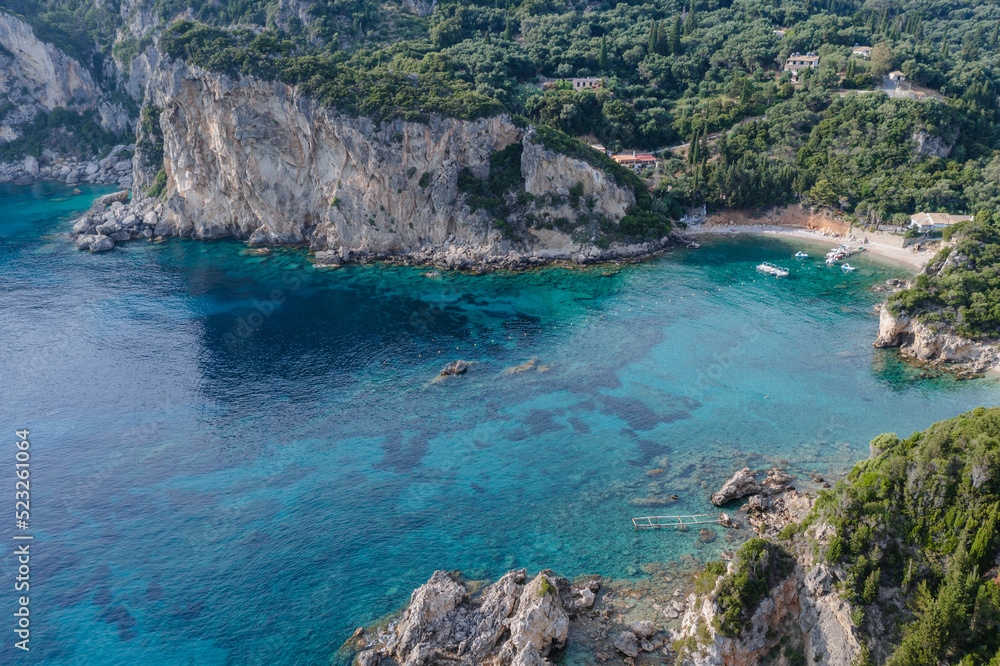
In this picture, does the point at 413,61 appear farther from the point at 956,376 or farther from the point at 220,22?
the point at 956,376

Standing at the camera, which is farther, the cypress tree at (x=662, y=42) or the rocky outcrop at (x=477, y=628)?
the cypress tree at (x=662, y=42)

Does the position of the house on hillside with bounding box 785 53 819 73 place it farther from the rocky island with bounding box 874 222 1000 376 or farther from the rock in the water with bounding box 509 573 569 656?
the rock in the water with bounding box 509 573 569 656

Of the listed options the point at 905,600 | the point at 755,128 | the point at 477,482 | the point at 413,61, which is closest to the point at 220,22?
the point at 413,61

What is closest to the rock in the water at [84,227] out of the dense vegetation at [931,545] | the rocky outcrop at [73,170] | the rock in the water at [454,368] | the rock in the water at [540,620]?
the rocky outcrop at [73,170]

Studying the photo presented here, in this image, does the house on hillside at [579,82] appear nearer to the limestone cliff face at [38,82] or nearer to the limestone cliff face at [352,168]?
the limestone cliff face at [352,168]

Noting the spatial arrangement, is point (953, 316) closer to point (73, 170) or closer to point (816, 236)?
point (816, 236)

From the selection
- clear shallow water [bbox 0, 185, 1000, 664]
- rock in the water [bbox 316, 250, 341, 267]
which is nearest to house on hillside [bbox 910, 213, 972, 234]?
clear shallow water [bbox 0, 185, 1000, 664]
